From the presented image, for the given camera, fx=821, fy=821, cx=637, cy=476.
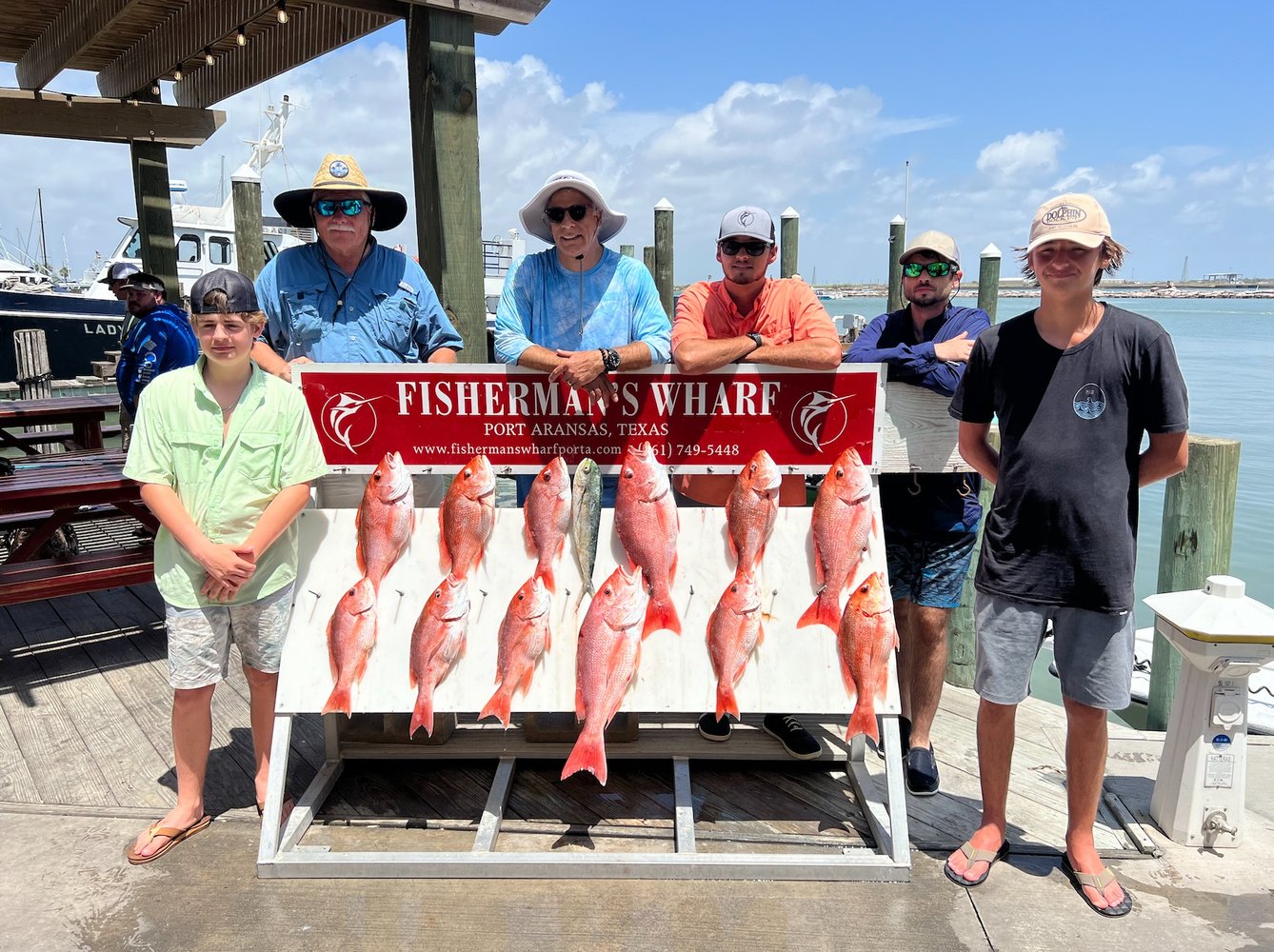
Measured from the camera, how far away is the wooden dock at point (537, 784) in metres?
2.90

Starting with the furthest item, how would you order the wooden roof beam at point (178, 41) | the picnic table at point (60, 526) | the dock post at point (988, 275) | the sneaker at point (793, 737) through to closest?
the dock post at point (988, 275) < the wooden roof beam at point (178, 41) < the picnic table at point (60, 526) < the sneaker at point (793, 737)

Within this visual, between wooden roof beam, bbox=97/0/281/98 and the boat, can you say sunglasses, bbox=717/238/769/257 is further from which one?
the boat

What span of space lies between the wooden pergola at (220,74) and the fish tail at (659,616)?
1.87 meters

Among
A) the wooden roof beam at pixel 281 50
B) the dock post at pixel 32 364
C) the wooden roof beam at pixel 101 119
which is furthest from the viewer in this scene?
the dock post at pixel 32 364

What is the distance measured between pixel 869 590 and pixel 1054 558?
554 millimetres

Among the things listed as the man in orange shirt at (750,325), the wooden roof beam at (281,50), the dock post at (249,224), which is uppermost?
the wooden roof beam at (281,50)

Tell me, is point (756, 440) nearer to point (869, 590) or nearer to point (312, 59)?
point (869, 590)

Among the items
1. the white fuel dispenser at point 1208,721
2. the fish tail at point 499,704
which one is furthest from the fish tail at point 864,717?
the fish tail at point 499,704

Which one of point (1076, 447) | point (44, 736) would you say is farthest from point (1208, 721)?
point (44, 736)

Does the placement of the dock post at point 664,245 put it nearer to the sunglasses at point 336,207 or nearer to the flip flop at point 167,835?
the sunglasses at point 336,207

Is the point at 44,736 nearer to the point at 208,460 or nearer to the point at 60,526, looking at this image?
the point at 60,526

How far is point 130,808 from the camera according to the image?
3.03m

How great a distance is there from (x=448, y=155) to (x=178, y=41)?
3848 millimetres

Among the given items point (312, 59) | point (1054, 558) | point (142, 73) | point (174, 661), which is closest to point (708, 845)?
point (1054, 558)
